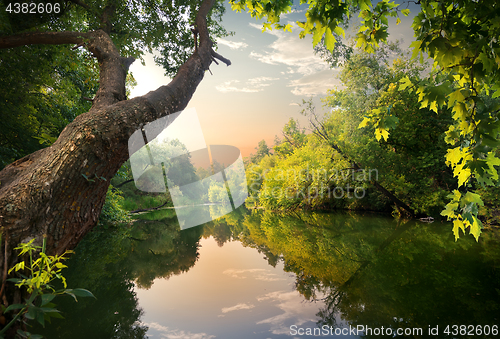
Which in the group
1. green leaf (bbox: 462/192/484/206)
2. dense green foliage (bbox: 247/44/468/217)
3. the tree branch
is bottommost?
dense green foliage (bbox: 247/44/468/217)

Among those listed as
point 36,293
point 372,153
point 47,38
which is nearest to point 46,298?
point 36,293

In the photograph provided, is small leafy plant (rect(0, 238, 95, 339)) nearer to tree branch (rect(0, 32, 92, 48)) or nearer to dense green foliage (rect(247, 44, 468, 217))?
tree branch (rect(0, 32, 92, 48))

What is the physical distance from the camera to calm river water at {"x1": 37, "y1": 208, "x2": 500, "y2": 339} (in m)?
2.62

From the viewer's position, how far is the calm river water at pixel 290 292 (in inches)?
103

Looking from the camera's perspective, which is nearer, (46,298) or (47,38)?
(46,298)

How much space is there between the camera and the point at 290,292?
12.0ft

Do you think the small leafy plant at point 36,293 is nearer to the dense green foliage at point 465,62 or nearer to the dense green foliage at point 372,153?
the dense green foliage at point 465,62

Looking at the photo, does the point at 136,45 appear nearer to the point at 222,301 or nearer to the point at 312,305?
the point at 222,301

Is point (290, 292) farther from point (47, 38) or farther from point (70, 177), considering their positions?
point (47, 38)

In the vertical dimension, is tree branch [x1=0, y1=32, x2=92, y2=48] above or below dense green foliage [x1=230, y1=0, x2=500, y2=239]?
above

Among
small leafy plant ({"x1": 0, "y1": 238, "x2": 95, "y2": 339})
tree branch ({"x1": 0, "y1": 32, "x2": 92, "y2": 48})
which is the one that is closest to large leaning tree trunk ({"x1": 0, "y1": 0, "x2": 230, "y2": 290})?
small leafy plant ({"x1": 0, "y1": 238, "x2": 95, "y2": 339})

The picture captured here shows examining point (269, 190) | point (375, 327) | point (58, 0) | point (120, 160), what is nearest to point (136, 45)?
point (58, 0)

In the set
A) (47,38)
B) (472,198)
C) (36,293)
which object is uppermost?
(47,38)

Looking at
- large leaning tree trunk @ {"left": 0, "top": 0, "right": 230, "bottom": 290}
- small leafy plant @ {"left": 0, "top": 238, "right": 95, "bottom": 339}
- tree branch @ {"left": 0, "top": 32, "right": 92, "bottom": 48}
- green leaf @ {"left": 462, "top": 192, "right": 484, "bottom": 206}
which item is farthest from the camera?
tree branch @ {"left": 0, "top": 32, "right": 92, "bottom": 48}
